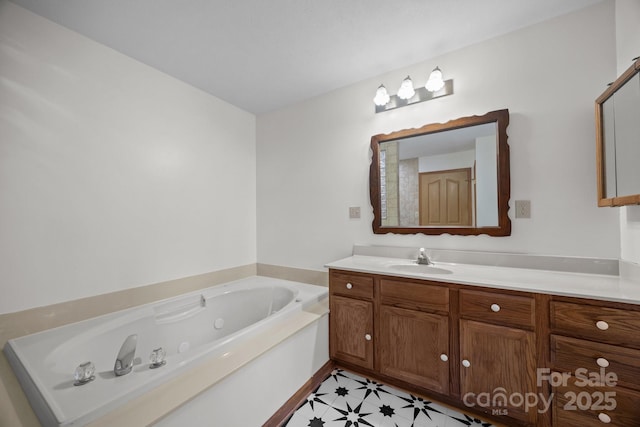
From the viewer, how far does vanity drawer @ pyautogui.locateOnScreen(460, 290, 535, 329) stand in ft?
3.84

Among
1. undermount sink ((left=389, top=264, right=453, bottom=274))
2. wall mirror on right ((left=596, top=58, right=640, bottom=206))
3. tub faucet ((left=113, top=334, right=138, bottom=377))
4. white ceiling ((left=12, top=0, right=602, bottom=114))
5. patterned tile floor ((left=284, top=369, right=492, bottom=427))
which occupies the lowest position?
patterned tile floor ((left=284, top=369, right=492, bottom=427))

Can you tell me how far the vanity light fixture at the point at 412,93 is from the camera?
1.73 meters

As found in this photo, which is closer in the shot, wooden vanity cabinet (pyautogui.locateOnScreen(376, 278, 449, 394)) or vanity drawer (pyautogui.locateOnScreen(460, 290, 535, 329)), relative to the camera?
vanity drawer (pyautogui.locateOnScreen(460, 290, 535, 329))

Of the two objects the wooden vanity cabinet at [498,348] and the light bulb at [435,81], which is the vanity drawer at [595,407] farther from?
the light bulb at [435,81]

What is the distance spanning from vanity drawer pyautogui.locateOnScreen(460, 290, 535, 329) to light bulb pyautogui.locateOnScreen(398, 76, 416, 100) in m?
1.42

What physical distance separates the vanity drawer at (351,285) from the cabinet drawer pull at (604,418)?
1.07 metres

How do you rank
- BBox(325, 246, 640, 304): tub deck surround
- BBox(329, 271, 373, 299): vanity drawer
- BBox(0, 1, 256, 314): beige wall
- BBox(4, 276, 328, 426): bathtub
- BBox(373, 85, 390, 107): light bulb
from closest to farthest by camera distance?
1. BBox(4, 276, 328, 426): bathtub
2. BBox(325, 246, 640, 304): tub deck surround
3. BBox(0, 1, 256, 314): beige wall
4. BBox(329, 271, 373, 299): vanity drawer
5. BBox(373, 85, 390, 107): light bulb

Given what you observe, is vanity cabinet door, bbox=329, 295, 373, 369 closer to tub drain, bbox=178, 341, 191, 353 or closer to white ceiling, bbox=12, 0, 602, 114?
tub drain, bbox=178, 341, 191, 353

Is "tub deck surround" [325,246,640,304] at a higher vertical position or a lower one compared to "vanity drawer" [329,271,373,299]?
higher

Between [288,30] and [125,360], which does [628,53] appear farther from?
[125,360]

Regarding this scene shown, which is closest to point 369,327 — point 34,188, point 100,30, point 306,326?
point 306,326

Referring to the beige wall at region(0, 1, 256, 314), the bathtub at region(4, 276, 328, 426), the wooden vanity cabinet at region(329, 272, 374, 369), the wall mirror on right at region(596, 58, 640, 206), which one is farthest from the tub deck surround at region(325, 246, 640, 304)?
the beige wall at region(0, 1, 256, 314)

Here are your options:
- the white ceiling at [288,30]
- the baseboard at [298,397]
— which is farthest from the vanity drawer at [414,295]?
the white ceiling at [288,30]

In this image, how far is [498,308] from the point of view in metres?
1.23
